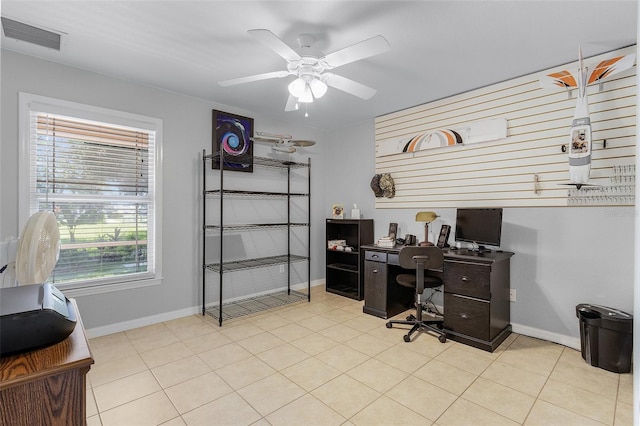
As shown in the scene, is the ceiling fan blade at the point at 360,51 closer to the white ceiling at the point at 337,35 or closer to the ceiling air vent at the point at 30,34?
the white ceiling at the point at 337,35

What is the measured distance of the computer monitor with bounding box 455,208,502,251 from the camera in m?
3.04

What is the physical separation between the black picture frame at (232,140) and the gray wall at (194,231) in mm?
108

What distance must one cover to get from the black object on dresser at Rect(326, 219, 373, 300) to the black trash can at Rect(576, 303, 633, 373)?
2.43 meters

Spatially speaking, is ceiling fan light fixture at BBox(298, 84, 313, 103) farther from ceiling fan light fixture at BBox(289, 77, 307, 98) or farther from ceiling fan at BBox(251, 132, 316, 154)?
ceiling fan at BBox(251, 132, 316, 154)

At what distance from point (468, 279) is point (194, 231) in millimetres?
3057

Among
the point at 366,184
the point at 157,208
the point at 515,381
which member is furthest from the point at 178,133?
the point at 515,381

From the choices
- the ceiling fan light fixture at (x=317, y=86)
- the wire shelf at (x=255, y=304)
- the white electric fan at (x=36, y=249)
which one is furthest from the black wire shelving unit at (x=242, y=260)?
the white electric fan at (x=36, y=249)

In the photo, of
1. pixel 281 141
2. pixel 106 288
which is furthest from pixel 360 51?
pixel 106 288

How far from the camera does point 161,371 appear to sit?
2.43 meters

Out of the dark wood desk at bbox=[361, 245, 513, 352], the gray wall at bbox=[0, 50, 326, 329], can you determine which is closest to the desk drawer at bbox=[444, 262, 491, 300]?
the dark wood desk at bbox=[361, 245, 513, 352]

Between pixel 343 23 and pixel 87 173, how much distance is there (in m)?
2.77

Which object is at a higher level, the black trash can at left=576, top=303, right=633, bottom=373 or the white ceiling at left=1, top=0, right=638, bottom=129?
the white ceiling at left=1, top=0, right=638, bottom=129

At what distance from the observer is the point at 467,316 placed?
9.51 ft

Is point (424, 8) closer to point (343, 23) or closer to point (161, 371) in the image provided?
point (343, 23)
